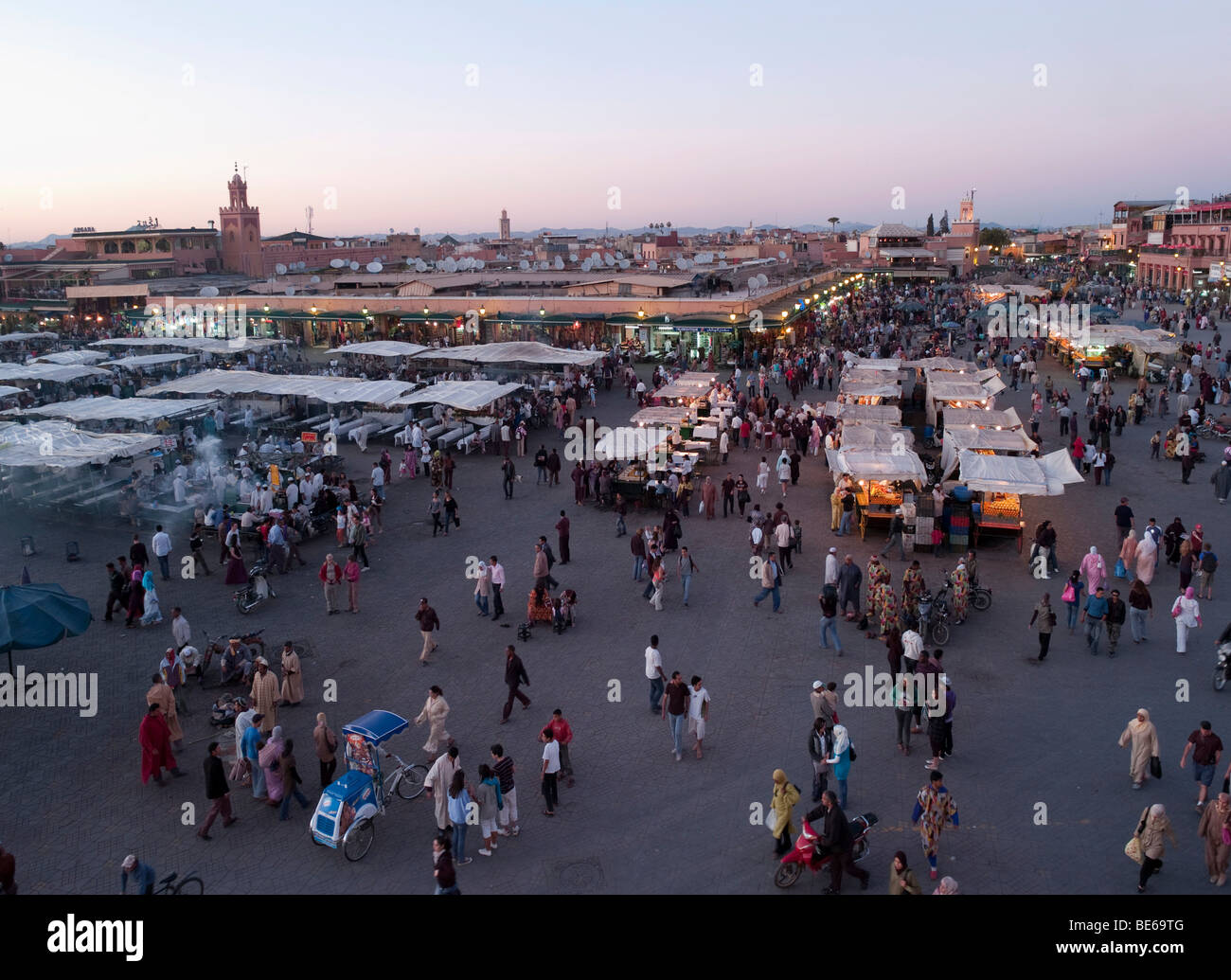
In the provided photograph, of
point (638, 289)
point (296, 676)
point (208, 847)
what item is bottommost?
point (208, 847)

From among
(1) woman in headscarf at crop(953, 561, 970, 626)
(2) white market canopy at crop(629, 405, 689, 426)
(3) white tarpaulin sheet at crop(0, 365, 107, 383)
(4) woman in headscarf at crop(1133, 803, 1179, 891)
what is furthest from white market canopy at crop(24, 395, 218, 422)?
(4) woman in headscarf at crop(1133, 803, 1179, 891)

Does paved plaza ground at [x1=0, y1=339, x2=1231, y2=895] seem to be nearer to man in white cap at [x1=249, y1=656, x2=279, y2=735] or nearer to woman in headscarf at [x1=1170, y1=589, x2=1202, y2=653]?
woman in headscarf at [x1=1170, y1=589, x2=1202, y2=653]

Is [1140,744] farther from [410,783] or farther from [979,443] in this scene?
[979,443]

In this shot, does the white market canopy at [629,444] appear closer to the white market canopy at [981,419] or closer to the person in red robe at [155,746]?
the white market canopy at [981,419]

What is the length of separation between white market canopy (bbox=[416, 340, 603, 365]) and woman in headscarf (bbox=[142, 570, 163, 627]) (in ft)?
58.8

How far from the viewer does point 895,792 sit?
8906mm

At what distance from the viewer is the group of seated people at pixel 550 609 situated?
1295 centimetres

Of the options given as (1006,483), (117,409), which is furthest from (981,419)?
(117,409)

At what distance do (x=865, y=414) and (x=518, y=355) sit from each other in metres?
12.9

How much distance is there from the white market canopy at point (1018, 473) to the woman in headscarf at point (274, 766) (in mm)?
12298

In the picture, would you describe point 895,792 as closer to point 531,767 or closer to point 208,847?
point 531,767

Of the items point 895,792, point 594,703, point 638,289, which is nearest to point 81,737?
point 594,703

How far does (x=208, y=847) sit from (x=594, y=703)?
14.5 feet

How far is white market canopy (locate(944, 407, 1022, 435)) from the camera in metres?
21.3
